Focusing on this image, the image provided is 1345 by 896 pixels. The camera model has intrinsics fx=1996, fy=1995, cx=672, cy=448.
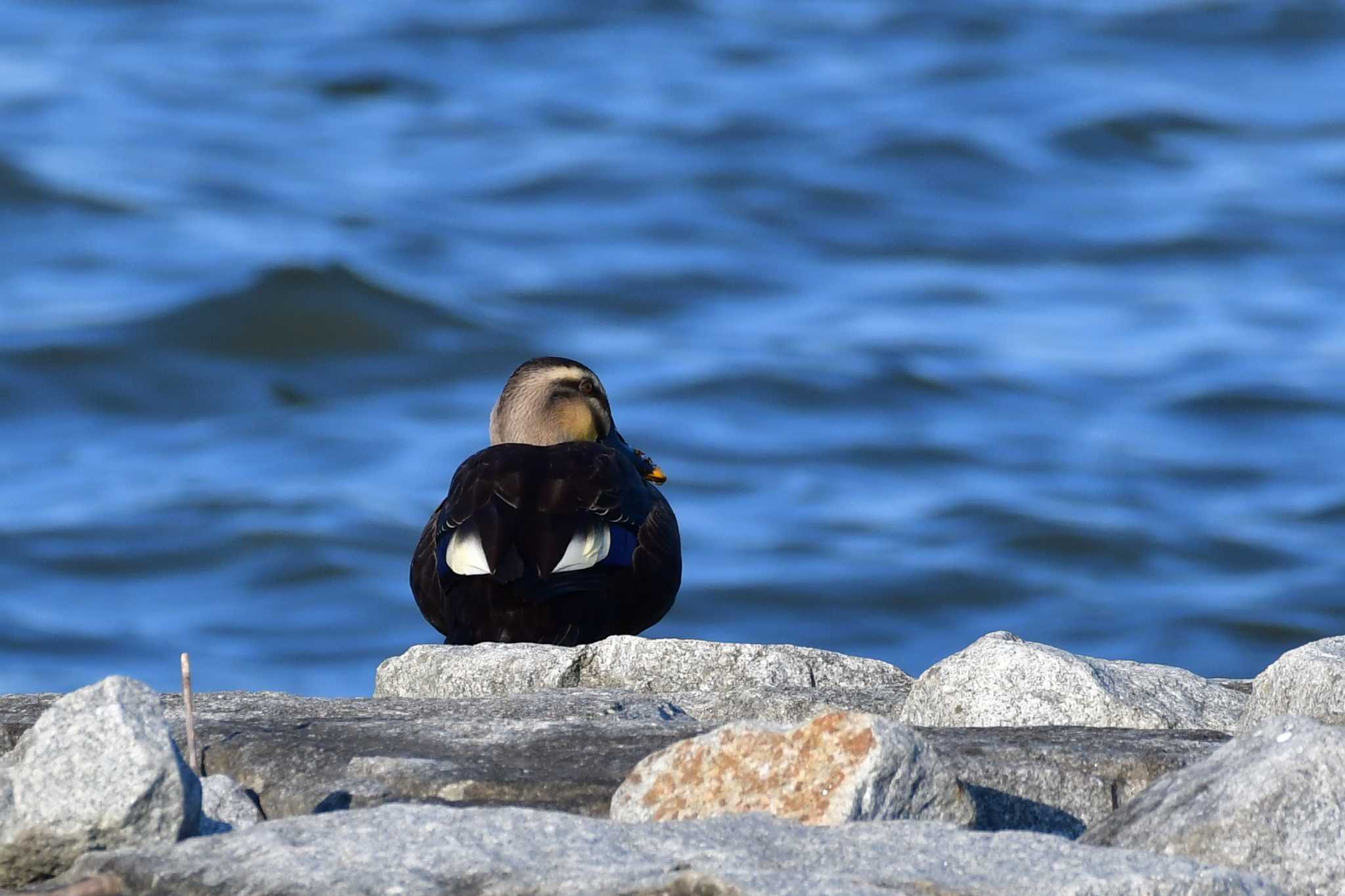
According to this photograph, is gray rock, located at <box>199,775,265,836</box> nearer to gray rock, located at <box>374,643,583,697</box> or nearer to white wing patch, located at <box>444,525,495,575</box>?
gray rock, located at <box>374,643,583,697</box>

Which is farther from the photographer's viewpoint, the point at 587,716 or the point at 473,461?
the point at 473,461

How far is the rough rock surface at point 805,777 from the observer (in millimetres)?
2953

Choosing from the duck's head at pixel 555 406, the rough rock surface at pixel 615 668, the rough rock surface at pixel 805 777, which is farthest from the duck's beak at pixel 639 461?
the rough rock surface at pixel 805 777

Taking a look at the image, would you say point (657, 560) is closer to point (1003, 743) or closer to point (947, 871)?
point (1003, 743)

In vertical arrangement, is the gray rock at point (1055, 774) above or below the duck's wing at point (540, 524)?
below

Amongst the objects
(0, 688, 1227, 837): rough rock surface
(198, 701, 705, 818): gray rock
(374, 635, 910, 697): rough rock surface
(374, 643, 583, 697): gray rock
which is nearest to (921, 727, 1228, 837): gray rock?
(0, 688, 1227, 837): rough rock surface

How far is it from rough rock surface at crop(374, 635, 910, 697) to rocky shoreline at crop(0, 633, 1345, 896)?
0.53m

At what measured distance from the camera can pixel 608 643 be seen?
4.91 m

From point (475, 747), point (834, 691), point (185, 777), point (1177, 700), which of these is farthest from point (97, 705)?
point (1177, 700)

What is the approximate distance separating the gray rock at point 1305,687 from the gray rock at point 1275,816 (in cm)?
95

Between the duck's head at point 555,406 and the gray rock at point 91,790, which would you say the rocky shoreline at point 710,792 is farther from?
the duck's head at point 555,406

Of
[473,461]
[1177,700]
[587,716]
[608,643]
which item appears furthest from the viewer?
[473,461]

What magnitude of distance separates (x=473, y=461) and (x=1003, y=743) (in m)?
3.23

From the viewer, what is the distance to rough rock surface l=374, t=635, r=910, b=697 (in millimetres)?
4777
